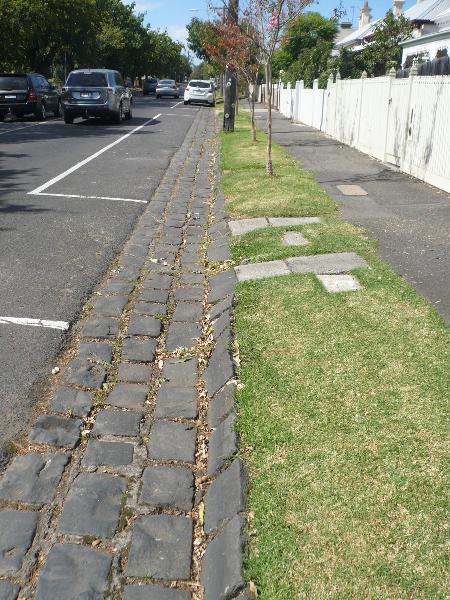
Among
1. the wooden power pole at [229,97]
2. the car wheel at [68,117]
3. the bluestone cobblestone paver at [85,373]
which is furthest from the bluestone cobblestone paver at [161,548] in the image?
the car wheel at [68,117]

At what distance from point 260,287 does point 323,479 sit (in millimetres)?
2823

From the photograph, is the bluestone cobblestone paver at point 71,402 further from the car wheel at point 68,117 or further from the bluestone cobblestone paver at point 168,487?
the car wheel at point 68,117

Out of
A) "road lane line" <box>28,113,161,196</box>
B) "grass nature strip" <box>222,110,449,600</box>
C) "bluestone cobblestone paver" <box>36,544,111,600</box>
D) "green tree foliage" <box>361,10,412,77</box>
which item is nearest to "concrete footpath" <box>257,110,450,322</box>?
"grass nature strip" <box>222,110,449,600</box>

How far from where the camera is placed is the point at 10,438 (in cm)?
360

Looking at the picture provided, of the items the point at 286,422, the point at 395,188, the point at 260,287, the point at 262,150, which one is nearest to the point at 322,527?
the point at 286,422

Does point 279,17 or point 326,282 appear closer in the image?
point 326,282

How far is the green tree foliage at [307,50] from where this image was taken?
15.8 metres

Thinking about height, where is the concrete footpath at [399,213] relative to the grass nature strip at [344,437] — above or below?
below

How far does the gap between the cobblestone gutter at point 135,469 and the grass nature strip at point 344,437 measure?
164 millimetres

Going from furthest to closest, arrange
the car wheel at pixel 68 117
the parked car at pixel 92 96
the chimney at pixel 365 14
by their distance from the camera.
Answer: the chimney at pixel 365 14 < the car wheel at pixel 68 117 < the parked car at pixel 92 96

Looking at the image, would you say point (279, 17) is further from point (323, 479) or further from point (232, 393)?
point (323, 479)

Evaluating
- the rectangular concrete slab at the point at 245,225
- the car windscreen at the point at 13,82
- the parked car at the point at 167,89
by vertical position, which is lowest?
the parked car at the point at 167,89

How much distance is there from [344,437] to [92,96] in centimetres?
2151

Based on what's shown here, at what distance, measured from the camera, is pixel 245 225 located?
26.7 feet
